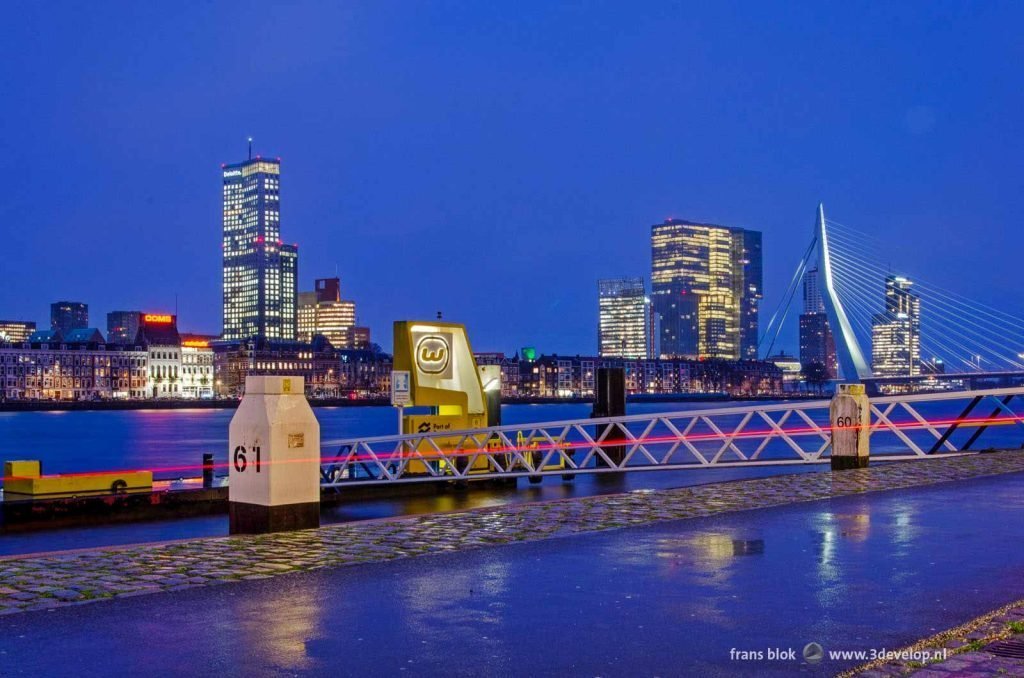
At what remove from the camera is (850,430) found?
2092 centimetres

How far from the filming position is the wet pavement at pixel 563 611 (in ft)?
21.3

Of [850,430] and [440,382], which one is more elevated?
[440,382]

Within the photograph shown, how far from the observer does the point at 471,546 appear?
438 inches

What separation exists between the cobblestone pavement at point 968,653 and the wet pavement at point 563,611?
0.21 m

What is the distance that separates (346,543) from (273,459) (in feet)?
4.78

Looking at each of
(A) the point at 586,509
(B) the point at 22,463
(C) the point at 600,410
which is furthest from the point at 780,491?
(C) the point at 600,410

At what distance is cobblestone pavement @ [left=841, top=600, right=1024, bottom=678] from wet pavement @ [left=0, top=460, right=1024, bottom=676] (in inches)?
8.2

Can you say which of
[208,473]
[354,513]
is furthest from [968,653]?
[208,473]

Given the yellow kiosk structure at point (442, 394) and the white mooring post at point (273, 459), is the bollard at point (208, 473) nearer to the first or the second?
the yellow kiosk structure at point (442, 394)

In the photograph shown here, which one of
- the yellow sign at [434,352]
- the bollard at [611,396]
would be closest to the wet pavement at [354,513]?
the bollard at [611,396]

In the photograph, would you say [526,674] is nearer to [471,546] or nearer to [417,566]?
[417,566]

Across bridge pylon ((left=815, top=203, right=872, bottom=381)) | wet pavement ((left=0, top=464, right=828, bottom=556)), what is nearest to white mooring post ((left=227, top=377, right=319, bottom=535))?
wet pavement ((left=0, top=464, right=828, bottom=556))

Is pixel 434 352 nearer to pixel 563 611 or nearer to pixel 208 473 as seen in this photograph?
pixel 208 473

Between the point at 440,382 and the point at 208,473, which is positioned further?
the point at 440,382
